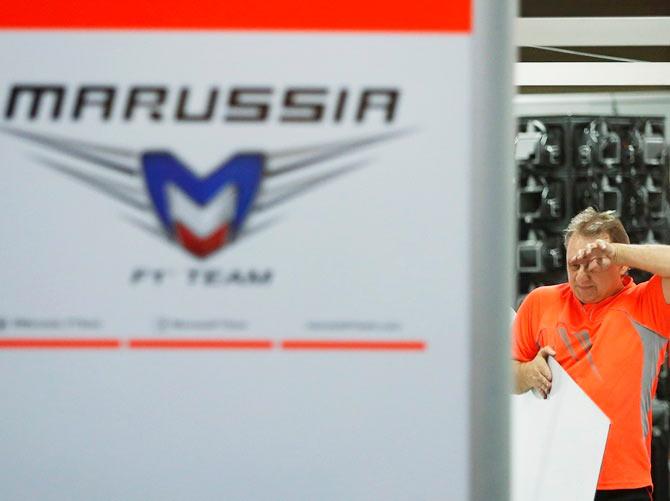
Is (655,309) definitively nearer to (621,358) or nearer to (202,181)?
(621,358)

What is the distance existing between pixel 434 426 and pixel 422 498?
3.7 inches

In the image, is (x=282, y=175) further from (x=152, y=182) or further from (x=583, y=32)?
(x=583, y=32)

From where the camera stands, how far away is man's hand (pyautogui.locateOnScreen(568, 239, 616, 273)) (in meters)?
3.11

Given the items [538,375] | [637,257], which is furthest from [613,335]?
[538,375]

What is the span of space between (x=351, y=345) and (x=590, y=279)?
8.12 feet

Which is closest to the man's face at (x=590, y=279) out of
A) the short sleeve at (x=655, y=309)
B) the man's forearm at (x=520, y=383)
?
the short sleeve at (x=655, y=309)

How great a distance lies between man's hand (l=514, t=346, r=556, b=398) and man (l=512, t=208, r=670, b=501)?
10cm

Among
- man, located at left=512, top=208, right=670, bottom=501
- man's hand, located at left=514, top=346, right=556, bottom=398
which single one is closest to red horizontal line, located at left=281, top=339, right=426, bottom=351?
man's hand, located at left=514, top=346, right=556, bottom=398

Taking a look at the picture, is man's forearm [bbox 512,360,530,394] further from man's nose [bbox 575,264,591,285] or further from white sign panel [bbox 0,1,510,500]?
white sign panel [bbox 0,1,510,500]

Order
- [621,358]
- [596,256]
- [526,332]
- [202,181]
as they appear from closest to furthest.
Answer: [202,181], [596,256], [621,358], [526,332]

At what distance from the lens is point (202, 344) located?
112cm

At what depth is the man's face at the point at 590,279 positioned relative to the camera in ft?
11.1

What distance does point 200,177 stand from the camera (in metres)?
1.10

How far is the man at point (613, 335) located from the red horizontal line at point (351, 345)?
200 cm
